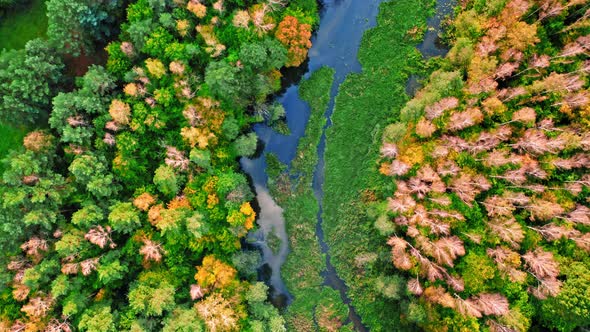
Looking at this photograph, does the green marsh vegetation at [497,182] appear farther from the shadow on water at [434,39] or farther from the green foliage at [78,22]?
the green foliage at [78,22]

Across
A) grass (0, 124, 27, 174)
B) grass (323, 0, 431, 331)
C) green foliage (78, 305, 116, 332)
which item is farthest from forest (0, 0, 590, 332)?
grass (0, 124, 27, 174)

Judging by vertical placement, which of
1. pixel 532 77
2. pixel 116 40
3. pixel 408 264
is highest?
pixel 116 40

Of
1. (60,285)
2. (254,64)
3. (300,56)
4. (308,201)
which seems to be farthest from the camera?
(308,201)

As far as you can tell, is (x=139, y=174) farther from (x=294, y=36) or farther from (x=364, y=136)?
(x=364, y=136)

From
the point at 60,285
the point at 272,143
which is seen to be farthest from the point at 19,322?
the point at 272,143

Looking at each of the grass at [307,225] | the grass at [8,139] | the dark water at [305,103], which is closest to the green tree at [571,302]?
the grass at [307,225]

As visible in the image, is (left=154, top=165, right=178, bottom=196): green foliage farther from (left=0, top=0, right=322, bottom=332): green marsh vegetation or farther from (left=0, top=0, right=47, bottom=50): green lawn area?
(left=0, top=0, right=47, bottom=50): green lawn area

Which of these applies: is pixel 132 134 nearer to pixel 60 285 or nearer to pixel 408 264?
pixel 60 285
